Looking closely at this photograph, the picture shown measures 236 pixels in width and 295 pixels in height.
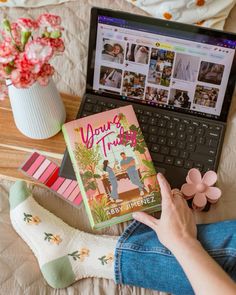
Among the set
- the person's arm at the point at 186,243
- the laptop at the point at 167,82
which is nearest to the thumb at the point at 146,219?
the person's arm at the point at 186,243

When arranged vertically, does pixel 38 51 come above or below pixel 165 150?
above

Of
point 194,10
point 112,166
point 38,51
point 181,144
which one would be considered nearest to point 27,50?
point 38,51

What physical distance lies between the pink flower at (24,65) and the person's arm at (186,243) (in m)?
0.33

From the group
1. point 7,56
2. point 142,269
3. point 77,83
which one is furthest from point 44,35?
point 142,269

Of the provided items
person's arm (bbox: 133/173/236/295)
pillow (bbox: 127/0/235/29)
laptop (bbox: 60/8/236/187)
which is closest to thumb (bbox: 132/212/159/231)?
person's arm (bbox: 133/173/236/295)

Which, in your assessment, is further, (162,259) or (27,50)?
(162,259)

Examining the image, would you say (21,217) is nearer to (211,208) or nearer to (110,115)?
(110,115)

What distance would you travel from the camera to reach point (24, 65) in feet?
2.49

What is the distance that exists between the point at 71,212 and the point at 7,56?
0.37m

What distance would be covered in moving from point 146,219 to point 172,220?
52 millimetres

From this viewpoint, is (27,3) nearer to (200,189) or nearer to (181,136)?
(181,136)

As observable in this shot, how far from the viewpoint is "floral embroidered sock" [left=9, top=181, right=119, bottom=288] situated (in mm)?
904

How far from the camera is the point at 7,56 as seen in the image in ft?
2.49

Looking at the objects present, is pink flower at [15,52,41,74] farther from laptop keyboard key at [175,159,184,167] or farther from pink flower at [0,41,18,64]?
laptop keyboard key at [175,159,184,167]
